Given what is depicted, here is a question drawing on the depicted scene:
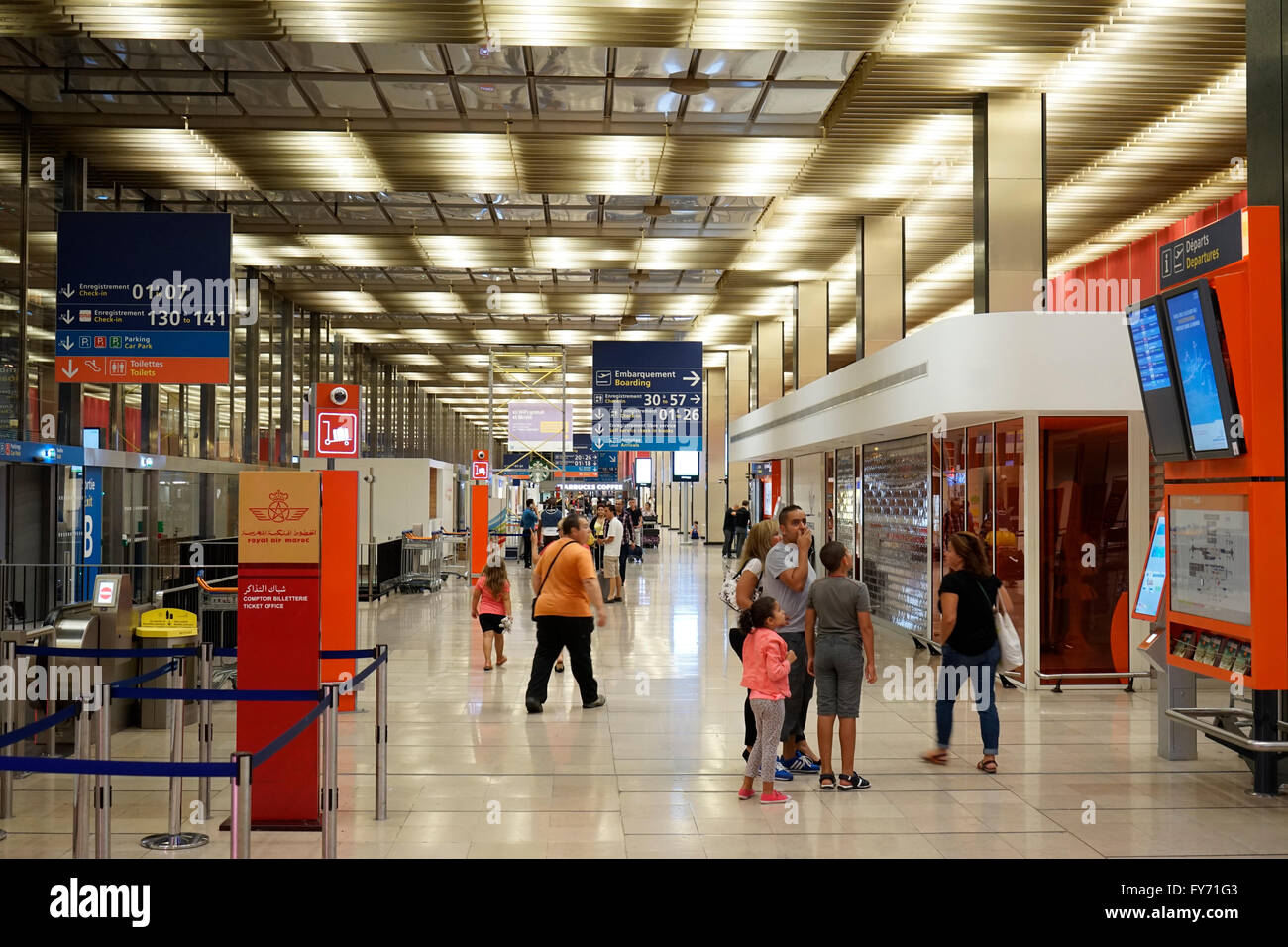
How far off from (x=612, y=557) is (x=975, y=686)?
12790 millimetres

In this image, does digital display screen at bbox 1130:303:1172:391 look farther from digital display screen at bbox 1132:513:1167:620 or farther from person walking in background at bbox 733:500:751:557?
person walking in background at bbox 733:500:751:557

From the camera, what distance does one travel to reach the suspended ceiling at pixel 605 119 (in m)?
10.4

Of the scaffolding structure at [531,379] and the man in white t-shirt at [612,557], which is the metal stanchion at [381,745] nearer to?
the man in white t-shirt at [612,557]

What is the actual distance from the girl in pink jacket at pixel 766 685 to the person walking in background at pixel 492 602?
5.47 metres

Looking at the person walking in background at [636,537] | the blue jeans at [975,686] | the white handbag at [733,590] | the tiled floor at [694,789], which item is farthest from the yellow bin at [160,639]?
the person walking in background at [636,537]

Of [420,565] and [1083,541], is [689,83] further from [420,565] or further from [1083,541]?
[420,565]

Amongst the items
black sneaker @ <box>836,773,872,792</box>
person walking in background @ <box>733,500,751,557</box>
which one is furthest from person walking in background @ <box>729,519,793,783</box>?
person walking in background @ <box>733,500,751,557</box>

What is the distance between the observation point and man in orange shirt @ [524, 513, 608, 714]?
384 inches

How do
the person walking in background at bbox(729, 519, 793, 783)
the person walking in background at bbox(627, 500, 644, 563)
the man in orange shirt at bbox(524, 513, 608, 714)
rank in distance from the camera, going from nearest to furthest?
the person walking in background at bbox(729, 519, 793, 783) < the man in orange shirt at bbox(524, 513, 608, 714) < the person walking in background at bbox(627, 500, 644, 563)

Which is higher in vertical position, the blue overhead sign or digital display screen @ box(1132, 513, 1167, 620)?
the blue overhead sign

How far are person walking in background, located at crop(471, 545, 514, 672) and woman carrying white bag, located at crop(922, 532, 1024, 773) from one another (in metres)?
5.51
